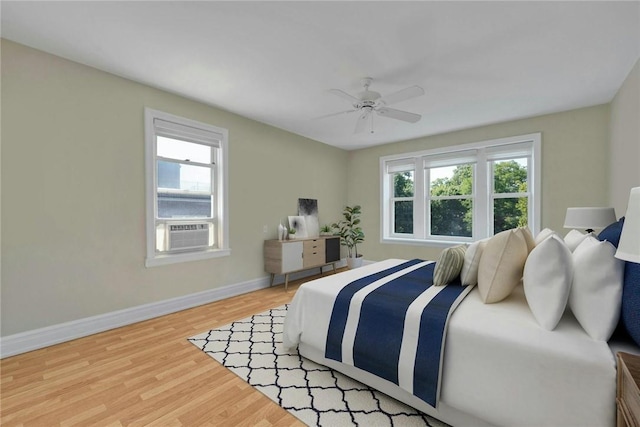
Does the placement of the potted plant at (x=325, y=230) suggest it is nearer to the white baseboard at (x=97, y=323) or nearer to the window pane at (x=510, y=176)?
the white baseboard at (x=97, y=323)

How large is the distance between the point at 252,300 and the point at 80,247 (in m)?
1.95

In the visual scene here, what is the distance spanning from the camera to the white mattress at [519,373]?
1.15 m

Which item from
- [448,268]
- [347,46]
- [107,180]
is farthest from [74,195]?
[448,268]

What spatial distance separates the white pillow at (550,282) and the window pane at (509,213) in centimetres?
343

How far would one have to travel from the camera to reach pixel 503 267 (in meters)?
1.70

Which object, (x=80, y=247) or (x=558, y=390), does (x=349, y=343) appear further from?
(x=80, y=247)

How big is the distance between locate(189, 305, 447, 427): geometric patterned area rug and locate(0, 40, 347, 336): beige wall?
1.13 m

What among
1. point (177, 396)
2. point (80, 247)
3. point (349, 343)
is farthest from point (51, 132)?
point (349, 343)

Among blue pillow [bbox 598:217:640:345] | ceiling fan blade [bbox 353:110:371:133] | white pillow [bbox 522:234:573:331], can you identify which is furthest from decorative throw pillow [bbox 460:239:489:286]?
ceiling fan blade [bbox 353:110:371:133]

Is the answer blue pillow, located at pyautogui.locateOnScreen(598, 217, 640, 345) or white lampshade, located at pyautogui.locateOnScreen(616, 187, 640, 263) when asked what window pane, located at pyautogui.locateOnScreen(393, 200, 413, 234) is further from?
white lampshade, located at pyautogui.locateOnScreen(616, 187, 640, 263)

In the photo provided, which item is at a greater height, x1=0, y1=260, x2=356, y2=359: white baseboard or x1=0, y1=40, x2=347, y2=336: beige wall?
x1=0, y1=40, x2=347, y2=336: beige wall

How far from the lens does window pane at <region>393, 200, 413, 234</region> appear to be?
5.54 metres

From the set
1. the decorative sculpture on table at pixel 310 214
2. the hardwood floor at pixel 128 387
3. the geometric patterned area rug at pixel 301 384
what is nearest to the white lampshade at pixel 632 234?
the geometric patterned area rug at pixel 301 384

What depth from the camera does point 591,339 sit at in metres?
1.25
